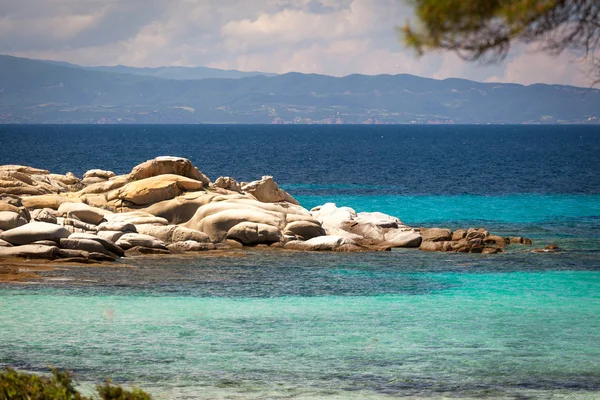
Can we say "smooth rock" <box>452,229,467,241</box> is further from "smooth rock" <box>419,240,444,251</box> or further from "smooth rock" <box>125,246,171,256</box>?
"smooth rock" <box>125,246,171,256</box>

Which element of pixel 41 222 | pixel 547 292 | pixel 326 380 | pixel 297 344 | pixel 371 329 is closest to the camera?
pixel 326 380

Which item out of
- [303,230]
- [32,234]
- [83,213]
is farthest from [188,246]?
[32,234]

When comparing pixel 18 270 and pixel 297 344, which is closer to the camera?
pixel 297 344

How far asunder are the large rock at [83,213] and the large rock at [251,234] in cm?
577

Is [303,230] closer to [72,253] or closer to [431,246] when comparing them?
[431,246]

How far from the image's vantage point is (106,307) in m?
25.4

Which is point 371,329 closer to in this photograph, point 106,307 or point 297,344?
point 297,344

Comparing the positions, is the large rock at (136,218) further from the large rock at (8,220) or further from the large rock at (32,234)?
the large rock at (32,234)

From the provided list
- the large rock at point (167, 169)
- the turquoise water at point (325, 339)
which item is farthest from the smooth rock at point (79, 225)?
the turquoise water at point (325, 339)

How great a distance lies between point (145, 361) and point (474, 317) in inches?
392

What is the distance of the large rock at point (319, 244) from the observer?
37.8 meters

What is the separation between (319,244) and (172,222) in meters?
7.16

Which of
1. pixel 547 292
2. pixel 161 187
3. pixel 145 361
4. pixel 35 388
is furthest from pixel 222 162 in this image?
pixel 35 388

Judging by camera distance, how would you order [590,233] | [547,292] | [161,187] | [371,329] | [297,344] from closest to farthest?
[297,344]
[371,329]
[547,292]
[161,187]
[590,233]
